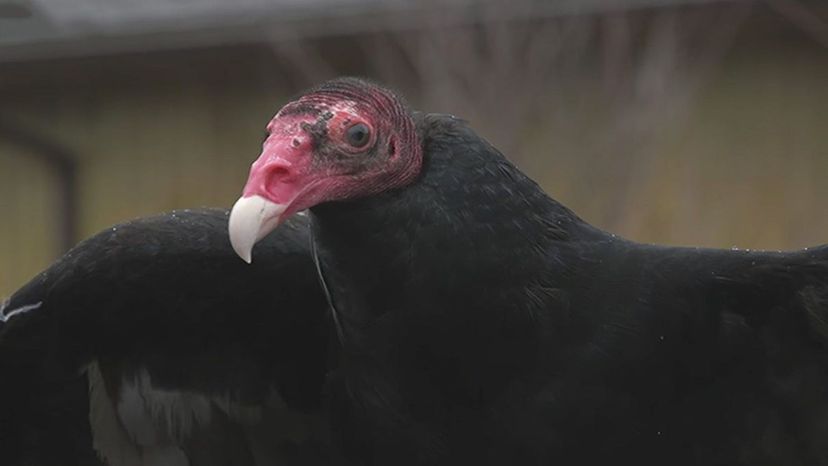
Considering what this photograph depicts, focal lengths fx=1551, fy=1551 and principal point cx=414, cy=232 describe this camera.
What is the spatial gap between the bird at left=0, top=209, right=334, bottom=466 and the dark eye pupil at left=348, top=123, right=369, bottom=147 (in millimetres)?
573

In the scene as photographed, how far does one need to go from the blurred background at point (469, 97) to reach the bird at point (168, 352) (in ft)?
9.98

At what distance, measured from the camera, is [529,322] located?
3055mm

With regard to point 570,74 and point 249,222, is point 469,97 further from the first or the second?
point 249,222

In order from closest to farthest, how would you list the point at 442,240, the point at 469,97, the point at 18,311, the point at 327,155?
the point at 327,155 < the point at 442,240 < the point at 18,311 < the point at 469,97

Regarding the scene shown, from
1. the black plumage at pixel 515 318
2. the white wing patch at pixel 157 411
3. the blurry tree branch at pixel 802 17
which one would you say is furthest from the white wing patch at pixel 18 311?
the blurry tree branch at pixel 802 17

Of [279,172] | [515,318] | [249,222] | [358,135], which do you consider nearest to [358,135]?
[358,135]

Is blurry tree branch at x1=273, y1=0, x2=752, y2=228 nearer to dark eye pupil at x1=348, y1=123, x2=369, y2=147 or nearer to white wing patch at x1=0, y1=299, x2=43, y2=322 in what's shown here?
white wing patch at x1=0, y1=299, x2=43, y2=322

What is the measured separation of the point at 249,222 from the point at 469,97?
3.99m

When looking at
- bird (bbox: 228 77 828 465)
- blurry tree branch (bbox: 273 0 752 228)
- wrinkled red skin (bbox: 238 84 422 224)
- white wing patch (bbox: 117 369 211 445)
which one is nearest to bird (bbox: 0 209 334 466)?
white wing patch (bbox: 117 369 211 445)

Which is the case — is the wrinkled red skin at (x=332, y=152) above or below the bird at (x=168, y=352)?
above

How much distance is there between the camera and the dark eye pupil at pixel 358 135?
9.57ft

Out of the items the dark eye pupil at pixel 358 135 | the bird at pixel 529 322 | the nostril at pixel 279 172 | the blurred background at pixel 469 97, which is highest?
the blurred background at pixel 469 97

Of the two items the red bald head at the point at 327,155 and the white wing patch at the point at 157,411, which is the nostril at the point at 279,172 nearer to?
the red bald head at the point at 327,155

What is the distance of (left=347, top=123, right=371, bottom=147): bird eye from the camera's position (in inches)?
115
